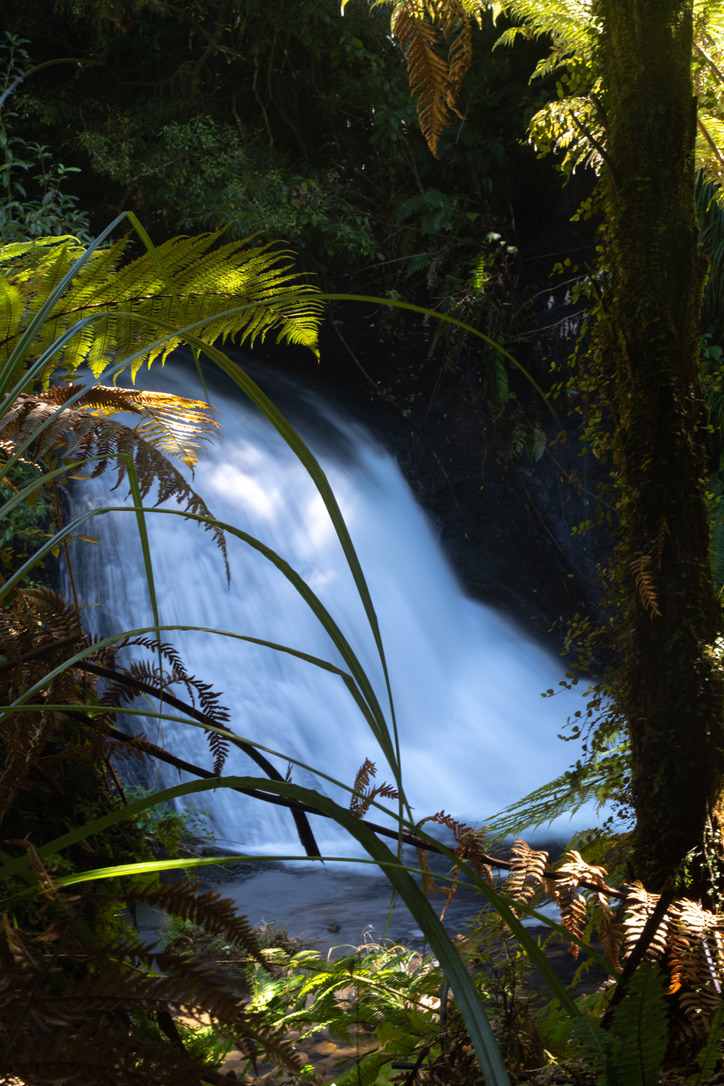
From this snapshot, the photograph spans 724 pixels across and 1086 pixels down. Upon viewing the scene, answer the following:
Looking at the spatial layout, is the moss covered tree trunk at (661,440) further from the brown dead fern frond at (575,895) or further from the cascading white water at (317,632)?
the cascading white water at (317,632)

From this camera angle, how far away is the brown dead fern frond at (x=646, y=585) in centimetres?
141

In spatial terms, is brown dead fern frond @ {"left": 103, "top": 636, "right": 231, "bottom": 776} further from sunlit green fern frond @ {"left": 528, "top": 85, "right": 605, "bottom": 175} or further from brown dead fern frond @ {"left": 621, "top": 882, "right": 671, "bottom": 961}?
sunlit green fern frond @ {"left": 528, "top": 85, "right": 605, "bottom": 175}

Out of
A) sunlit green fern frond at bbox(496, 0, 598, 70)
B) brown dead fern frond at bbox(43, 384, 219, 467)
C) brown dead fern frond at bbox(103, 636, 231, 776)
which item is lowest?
brown dead fern frond at bbox(103, 636, 231, 776)

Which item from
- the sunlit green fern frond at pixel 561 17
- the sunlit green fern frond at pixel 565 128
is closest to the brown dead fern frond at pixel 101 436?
the sunlit green fern frond at pixel 565 128

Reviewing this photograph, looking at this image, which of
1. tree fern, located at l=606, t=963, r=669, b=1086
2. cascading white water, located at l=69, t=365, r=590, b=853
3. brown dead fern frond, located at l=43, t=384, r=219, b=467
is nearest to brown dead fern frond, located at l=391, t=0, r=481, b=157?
brown dead fern frond, located at l=43, t=384, r=219, b=467

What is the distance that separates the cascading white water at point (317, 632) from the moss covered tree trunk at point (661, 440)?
327 cm

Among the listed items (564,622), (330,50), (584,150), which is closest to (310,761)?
(564,622)

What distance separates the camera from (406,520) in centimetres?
726

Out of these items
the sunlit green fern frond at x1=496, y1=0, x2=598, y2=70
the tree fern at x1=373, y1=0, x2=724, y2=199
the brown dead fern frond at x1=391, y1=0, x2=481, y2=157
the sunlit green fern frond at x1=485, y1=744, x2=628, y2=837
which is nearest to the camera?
the sunlit green fern frond at x1=485, y1=744, x2=628, y2=837

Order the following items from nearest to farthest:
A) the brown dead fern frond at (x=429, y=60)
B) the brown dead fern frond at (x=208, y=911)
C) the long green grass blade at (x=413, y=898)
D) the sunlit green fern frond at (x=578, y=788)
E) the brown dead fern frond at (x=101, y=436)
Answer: the long green grass blade at (x=413, y=898), the brown dead fern frond at (x=208, y=911), the brown dead fern frond at (x=101, y=436), the sunlit green fern frond at (x=578, y=788), the brown dead fern frond at (x=429, y=60)

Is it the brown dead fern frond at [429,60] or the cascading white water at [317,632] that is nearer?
the brown dead fern frond at [429,60]

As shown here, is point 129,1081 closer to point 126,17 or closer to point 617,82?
point 617,82

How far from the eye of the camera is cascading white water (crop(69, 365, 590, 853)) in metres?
5.18

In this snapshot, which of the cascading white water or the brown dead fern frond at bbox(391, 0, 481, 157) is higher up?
the brown dead fern frond at bbox(391, 0, 481, 157)
